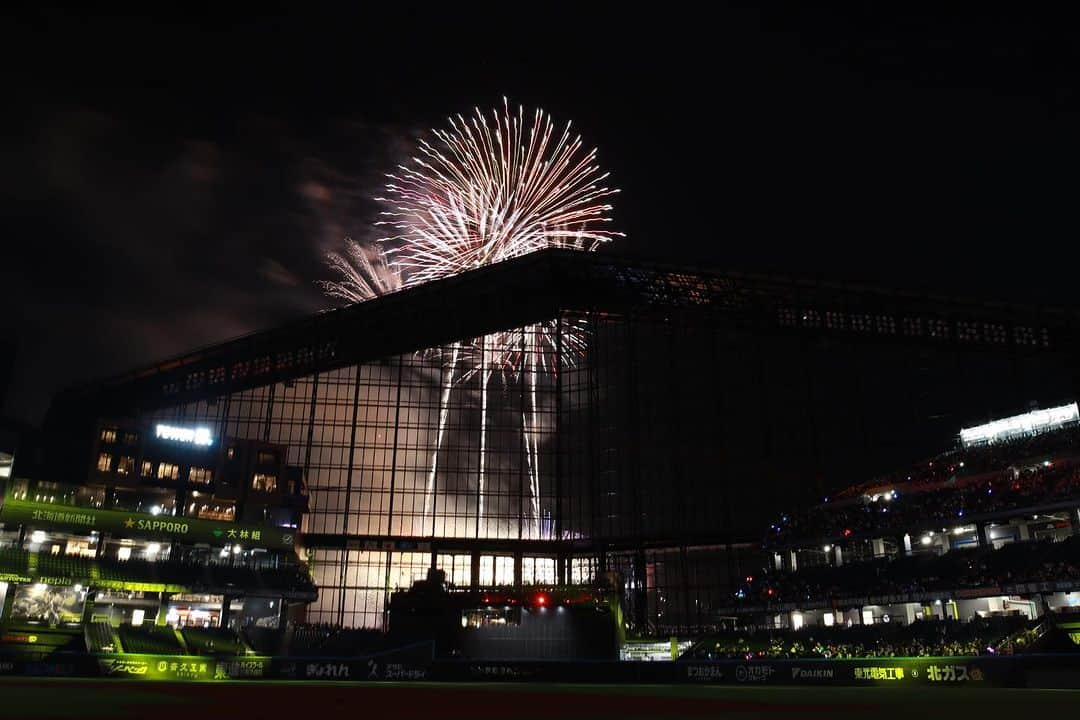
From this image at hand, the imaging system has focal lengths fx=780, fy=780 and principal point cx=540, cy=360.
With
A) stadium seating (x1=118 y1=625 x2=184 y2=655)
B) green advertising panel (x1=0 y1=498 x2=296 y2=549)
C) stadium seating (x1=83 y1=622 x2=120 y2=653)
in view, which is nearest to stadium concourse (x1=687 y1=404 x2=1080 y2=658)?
stadium seating (x1=118 y1=625 x2=184 y2=655)

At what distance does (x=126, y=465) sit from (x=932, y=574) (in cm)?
5871

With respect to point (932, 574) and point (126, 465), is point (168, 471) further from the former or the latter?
point (932, 574)

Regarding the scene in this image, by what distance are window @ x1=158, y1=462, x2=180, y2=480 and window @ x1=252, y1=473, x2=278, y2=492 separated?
24.5 ft

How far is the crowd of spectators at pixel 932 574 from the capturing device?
135ft

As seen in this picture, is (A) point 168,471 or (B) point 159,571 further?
(A) point 168,471

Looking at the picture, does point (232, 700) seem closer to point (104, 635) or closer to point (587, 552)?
point (104, 635)

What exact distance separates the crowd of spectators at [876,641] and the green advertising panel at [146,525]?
113ft

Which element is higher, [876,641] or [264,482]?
[264,482]

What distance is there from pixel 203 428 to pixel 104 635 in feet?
73.3

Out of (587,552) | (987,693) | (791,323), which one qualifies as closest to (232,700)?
(987,693)

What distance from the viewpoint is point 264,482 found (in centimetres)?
7150

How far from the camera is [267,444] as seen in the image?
72.4m

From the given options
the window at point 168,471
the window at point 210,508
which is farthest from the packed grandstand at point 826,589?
the window at point 168,471

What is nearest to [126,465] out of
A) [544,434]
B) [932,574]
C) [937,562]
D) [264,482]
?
[264,482]
